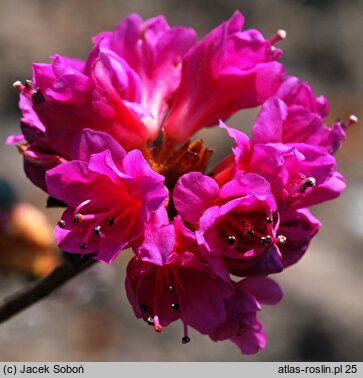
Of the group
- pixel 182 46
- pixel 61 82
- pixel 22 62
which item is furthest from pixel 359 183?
pixel 61 82

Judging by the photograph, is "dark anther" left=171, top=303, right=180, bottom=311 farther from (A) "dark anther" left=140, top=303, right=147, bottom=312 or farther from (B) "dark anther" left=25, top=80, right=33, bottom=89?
(B) "dark anther" left=25, top=80, right=33, bottom=89

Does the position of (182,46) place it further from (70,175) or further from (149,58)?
(70,175)

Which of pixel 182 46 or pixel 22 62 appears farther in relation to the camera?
pixel 22 62

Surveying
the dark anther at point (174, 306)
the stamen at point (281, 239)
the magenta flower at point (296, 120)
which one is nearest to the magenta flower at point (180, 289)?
the dark anther at point (174, 306)

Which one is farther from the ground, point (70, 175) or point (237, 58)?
point (237, 58)

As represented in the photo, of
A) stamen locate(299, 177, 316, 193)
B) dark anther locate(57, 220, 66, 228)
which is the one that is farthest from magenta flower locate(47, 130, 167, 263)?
stamen locate(299, 177, 316, 193)
